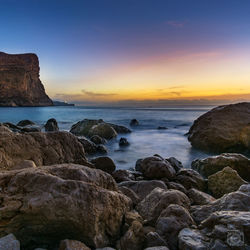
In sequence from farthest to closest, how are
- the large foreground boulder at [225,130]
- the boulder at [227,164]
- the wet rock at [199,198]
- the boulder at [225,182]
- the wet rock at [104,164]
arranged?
the large foreground boulder at [225,130] → the wet rock at [104,164] → the boulder at [227,164] → the boulder at [225,182] → the wet rock at [199,198]

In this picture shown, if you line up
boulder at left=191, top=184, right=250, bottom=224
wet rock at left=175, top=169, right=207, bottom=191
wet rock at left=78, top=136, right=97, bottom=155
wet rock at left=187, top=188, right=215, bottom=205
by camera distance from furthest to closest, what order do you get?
wet rock at left=78, top=136, right=97, bottom=155 < wet rock at left=175, top=169, right=207, bottom=191 < wet rock at left=187, top=188, right=215, bottom=205 < boulder at left=191, top=184, right=250, bottom=224

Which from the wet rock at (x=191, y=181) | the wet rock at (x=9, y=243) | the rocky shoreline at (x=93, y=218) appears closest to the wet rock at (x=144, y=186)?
the wet rock at (x=191, y=181)

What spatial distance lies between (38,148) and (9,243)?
2.63m

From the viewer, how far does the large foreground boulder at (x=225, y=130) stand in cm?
1070

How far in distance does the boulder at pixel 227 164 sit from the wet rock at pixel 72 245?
17.9 feet

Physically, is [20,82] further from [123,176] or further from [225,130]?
[123,176]

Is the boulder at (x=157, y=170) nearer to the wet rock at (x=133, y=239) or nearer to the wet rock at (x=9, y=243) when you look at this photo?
the wet rock at (x=133, y=239)

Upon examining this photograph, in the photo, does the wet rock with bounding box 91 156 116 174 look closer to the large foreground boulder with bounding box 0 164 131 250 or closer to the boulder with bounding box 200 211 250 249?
the large foreground boulder with bounding box 0 164 131 250

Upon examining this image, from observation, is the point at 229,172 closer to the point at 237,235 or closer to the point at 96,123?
the point at 237,235

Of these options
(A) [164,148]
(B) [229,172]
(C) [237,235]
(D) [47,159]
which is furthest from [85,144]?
(C) [237,235]

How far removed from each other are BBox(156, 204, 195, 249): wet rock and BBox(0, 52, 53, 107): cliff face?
98852 millimetres

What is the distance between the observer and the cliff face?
9175 cm

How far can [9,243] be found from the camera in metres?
2.08

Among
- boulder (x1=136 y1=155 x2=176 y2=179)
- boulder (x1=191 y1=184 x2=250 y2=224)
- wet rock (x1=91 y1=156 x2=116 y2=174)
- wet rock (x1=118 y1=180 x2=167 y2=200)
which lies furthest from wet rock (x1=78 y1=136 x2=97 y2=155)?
boulder (x1=191 y1=184 x2=250 y2=224)
